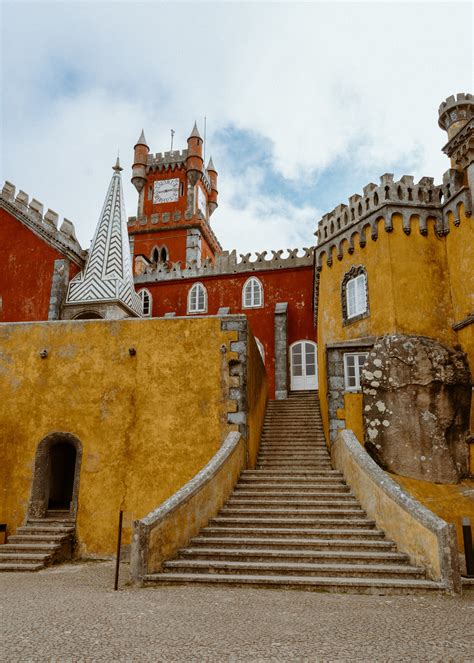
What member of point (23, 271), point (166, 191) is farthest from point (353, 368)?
point (166, 191)

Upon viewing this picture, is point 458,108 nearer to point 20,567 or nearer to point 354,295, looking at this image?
point 354,295

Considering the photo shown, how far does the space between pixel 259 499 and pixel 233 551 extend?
1.93 m

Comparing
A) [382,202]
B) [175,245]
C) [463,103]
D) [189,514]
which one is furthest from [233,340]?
[175,245]

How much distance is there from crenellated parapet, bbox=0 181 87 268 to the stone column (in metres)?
9.11

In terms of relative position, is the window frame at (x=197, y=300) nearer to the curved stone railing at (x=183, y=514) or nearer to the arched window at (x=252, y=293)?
the arched window at (x=252, y=293)

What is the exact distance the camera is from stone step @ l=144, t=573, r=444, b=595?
6270 mm

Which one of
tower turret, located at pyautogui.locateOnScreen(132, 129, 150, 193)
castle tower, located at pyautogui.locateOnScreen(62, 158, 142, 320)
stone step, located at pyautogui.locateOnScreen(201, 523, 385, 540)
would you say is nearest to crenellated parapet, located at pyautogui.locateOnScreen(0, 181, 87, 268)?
castle tower, located at pyautogui.locateOnScreen(62, 158, 142, 320)

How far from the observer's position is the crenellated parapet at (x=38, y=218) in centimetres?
2167

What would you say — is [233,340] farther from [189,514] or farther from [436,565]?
[436,565]

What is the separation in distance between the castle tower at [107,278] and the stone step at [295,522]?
403 inches

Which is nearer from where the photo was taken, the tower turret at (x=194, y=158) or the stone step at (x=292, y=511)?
the stone step at (x=292, y=511)

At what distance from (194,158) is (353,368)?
26.7 m

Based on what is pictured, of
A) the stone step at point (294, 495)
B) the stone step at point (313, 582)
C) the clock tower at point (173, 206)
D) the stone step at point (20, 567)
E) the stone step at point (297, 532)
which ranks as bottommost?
the stone step at point (20, 567)

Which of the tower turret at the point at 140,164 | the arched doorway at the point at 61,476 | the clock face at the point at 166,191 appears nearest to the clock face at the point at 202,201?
the clock face at the point at 166,191
